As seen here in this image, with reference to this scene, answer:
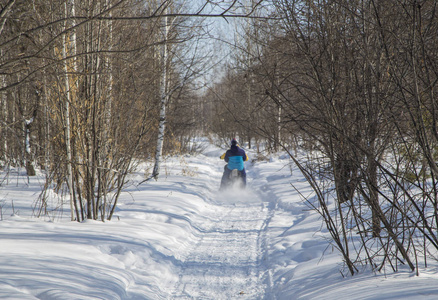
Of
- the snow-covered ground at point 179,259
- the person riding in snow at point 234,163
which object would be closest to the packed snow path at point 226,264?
the snow-covered ground at point 179,259

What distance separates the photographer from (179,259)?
5312 millimetres

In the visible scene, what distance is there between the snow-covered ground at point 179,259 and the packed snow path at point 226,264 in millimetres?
13

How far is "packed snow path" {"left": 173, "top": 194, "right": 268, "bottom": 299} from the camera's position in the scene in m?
4.20

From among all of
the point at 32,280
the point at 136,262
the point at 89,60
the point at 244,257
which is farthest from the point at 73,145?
the point at 244,257

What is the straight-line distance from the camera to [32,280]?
11.5 ft

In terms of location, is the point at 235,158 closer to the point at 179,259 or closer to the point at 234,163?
the point at 234,163

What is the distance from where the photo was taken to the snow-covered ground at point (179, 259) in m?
3.47

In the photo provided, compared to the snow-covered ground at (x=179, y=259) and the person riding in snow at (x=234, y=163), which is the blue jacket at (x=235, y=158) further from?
the snow-covered ground at (x=179, y=259)

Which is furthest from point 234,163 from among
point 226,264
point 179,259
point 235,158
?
point 226,264

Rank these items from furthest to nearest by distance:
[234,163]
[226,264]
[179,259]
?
[234,163]
[179,259]
[226,264]

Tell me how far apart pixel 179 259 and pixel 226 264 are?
0.74 meters

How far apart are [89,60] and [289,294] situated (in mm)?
4804

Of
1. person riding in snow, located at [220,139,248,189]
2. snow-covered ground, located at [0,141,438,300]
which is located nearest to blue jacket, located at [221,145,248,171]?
person riding in snow, located at [220,139,248,189]

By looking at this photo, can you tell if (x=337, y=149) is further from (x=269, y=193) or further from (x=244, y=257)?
(x=269, y=193)
